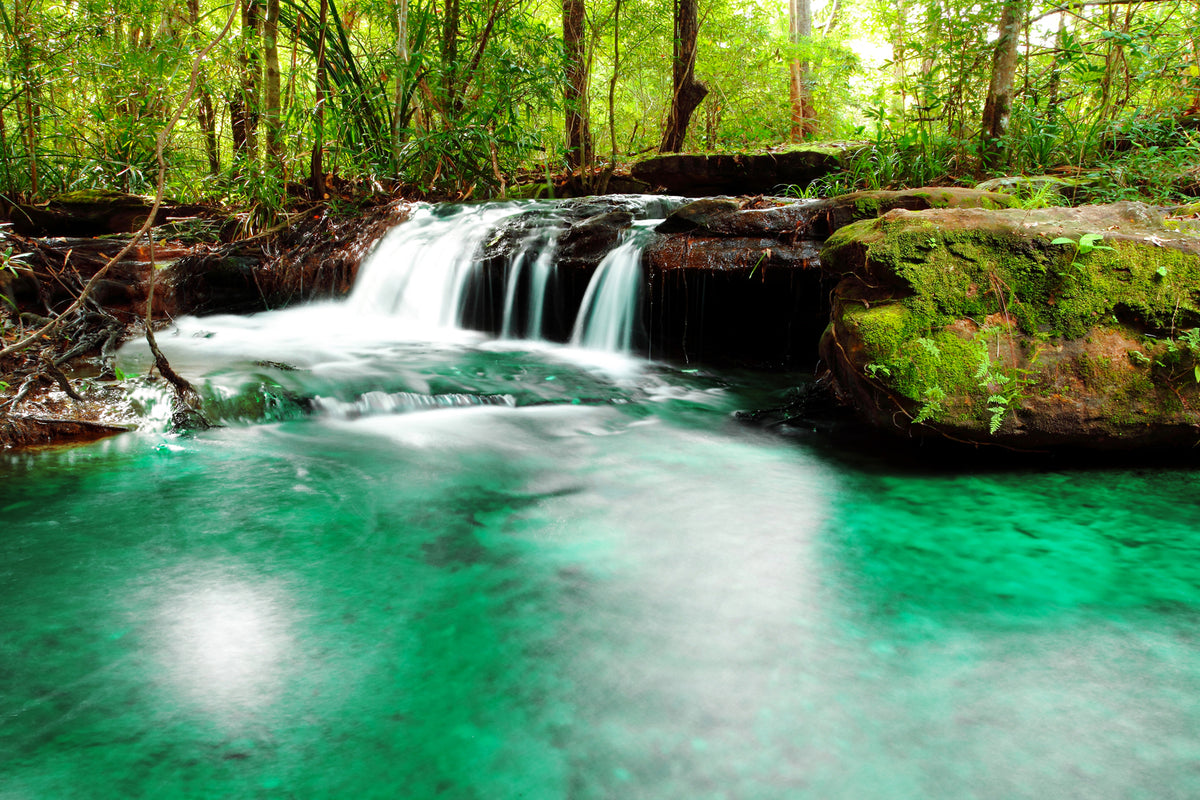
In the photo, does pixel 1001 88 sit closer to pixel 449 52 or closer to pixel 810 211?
pixel 810 211

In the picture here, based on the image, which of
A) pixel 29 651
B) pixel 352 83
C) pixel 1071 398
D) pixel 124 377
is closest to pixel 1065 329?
pixel 1071 398

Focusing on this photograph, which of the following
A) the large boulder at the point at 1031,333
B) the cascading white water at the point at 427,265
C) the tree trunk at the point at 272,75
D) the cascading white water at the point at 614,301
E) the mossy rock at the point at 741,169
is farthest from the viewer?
the mossy rock at the point at 741,169

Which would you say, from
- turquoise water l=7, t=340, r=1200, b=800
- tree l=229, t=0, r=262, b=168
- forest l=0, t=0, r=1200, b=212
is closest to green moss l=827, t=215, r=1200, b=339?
turquoise water l=7, t=340, r=1200, b=800

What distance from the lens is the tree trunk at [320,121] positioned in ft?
24.3

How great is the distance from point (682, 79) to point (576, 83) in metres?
1.67

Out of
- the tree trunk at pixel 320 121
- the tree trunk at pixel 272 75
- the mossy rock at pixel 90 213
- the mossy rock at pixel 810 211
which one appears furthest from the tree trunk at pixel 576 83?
the mossy rock at pixel 90 213

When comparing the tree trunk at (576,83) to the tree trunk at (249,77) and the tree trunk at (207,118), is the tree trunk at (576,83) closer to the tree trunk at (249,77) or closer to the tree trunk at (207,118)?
the tree trunk at (249,77)

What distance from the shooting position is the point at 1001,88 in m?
6.08

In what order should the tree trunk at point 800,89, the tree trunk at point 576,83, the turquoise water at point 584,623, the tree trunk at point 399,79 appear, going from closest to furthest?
the turquoise water at point 584,623
the tree trunk at point 399,79
the tree trunk at point 576,83
the tree trunk at point 800,89

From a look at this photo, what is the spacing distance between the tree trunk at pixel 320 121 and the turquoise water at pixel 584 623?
497 centimetres

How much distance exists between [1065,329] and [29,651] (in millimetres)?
4208

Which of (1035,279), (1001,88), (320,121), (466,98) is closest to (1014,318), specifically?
(1035,279)

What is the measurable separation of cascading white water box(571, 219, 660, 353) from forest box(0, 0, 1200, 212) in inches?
108

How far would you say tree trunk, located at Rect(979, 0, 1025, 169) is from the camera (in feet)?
19.4
